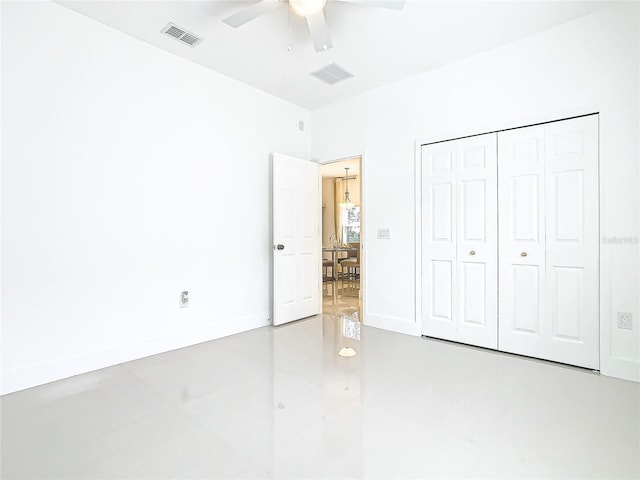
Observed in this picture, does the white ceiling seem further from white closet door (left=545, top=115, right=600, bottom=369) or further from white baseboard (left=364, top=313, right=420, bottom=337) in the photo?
white baseboard (left=364, top=313, right=420, bottom=337)

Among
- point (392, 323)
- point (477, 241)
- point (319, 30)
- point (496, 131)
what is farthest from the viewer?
point (392, 323)

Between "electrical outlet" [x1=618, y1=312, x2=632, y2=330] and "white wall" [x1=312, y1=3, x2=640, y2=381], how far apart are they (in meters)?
0.04

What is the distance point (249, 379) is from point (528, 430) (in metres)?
1.80

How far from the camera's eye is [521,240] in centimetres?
310

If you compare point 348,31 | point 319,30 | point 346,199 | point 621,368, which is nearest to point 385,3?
point 319,30

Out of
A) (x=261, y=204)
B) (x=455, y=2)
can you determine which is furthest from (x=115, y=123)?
(x=455, y=2)

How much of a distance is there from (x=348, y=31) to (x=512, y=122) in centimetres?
165

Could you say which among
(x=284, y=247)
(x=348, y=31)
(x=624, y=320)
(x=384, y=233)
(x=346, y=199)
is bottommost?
(x=624, y=320)

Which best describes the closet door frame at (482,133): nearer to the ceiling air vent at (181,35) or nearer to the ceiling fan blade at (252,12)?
the ceiling fan blade at (252,12)

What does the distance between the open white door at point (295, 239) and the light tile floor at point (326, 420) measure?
119cm

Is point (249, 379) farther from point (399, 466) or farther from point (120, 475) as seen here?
point (399, 466)

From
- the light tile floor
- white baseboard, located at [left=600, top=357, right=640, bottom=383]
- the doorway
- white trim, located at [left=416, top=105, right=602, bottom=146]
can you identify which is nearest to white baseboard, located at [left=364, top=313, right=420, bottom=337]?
the light tile floor

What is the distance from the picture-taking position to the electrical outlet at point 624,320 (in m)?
2.60

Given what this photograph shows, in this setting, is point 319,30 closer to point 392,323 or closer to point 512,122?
point 512,122
